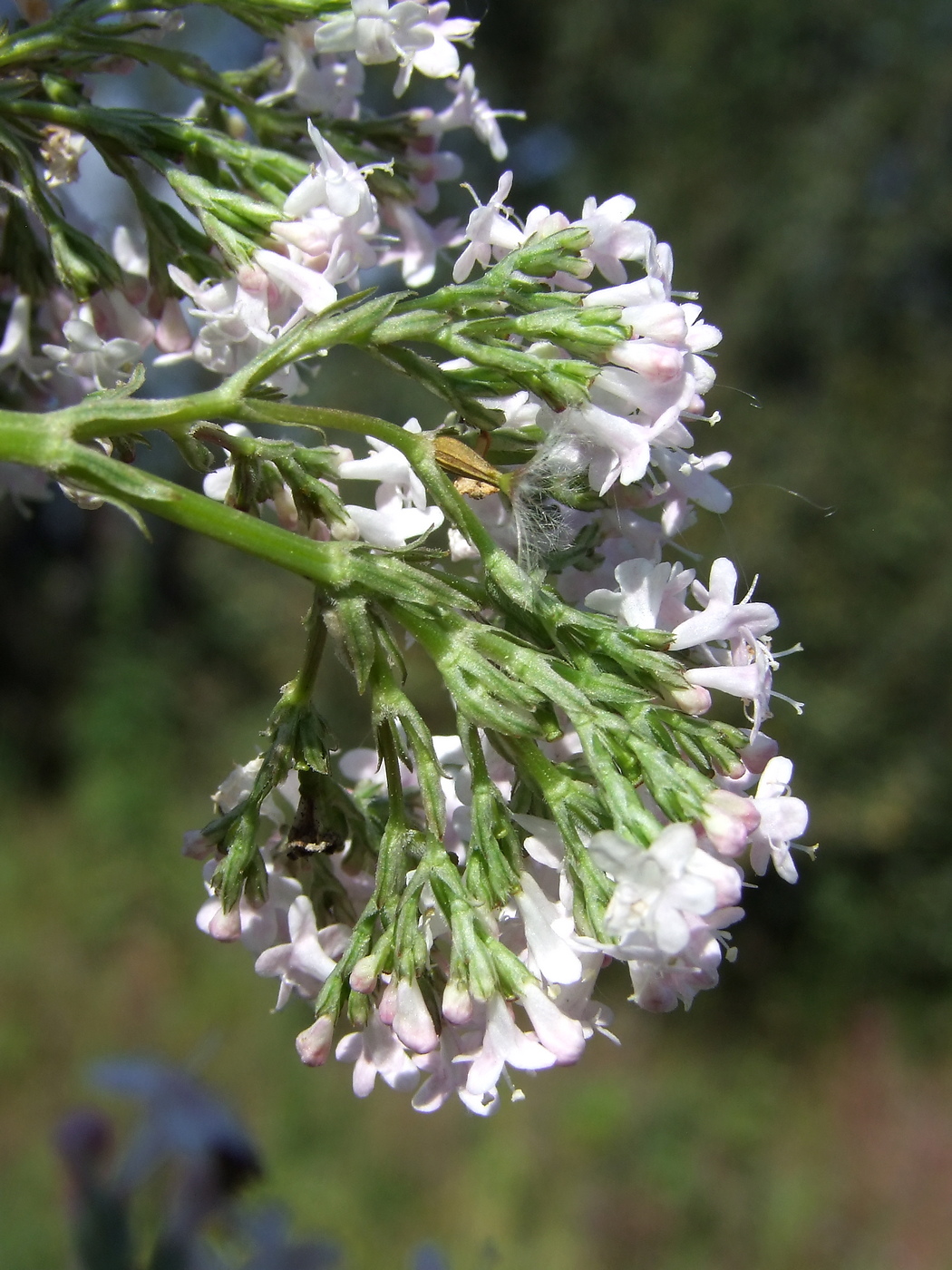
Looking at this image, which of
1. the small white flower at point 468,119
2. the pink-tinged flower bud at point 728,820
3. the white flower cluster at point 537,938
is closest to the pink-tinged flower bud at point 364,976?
the white flower cluster at point 537,938

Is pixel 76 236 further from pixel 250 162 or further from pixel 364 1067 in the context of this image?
pixel 364 1067

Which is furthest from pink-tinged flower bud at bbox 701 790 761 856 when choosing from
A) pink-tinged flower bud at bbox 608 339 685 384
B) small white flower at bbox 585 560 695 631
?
pink-tinged flower bud at bbox 608 339 685 384

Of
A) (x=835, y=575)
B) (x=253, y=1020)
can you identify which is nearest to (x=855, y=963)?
(x=835, y=575)

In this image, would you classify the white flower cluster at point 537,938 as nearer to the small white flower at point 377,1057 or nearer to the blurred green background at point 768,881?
the small white flower at point 377,1057

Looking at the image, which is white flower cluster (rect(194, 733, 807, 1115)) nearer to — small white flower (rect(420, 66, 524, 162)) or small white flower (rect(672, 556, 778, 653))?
small white flower (rect(672, 556, 778, 653))

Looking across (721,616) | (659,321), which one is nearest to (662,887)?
(721,616)

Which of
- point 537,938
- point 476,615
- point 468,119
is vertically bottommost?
point 537,938

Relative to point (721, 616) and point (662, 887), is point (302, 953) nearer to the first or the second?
point (662, 887)
